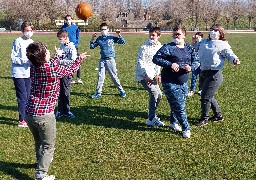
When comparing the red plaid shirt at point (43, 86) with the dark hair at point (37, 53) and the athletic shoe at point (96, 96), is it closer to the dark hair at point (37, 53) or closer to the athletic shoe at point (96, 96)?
the dark hair at point (37, 53)

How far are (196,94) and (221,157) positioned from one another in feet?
16.7

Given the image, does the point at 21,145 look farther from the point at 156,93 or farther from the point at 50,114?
the point at 156,93

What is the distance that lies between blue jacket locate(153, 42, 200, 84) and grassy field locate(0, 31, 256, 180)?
46.4 inches

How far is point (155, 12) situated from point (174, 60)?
110 meters

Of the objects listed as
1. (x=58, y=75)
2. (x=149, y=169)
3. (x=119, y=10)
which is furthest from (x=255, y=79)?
(x=119, y=10)

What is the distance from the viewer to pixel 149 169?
6059 millimetres

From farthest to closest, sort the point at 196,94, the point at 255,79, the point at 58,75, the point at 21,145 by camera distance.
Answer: the point at 255,79 < the point at 196,94 < the point at 21,145 < the point at 58,75

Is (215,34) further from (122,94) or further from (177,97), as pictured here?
(122,94)

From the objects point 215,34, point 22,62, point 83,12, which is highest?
point 83,12

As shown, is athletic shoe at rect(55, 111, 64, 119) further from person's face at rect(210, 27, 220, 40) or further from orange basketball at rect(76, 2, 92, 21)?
orange basketball at rect(76, 2, 92, 21)

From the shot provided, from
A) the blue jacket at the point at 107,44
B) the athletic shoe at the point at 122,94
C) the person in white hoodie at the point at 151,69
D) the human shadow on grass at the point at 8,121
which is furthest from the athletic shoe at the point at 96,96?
the person in white hoodie at the point at 151,69

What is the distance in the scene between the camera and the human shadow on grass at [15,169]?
577 cm

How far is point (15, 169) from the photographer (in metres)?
6.02

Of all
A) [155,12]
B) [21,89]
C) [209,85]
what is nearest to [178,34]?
[209,85]
